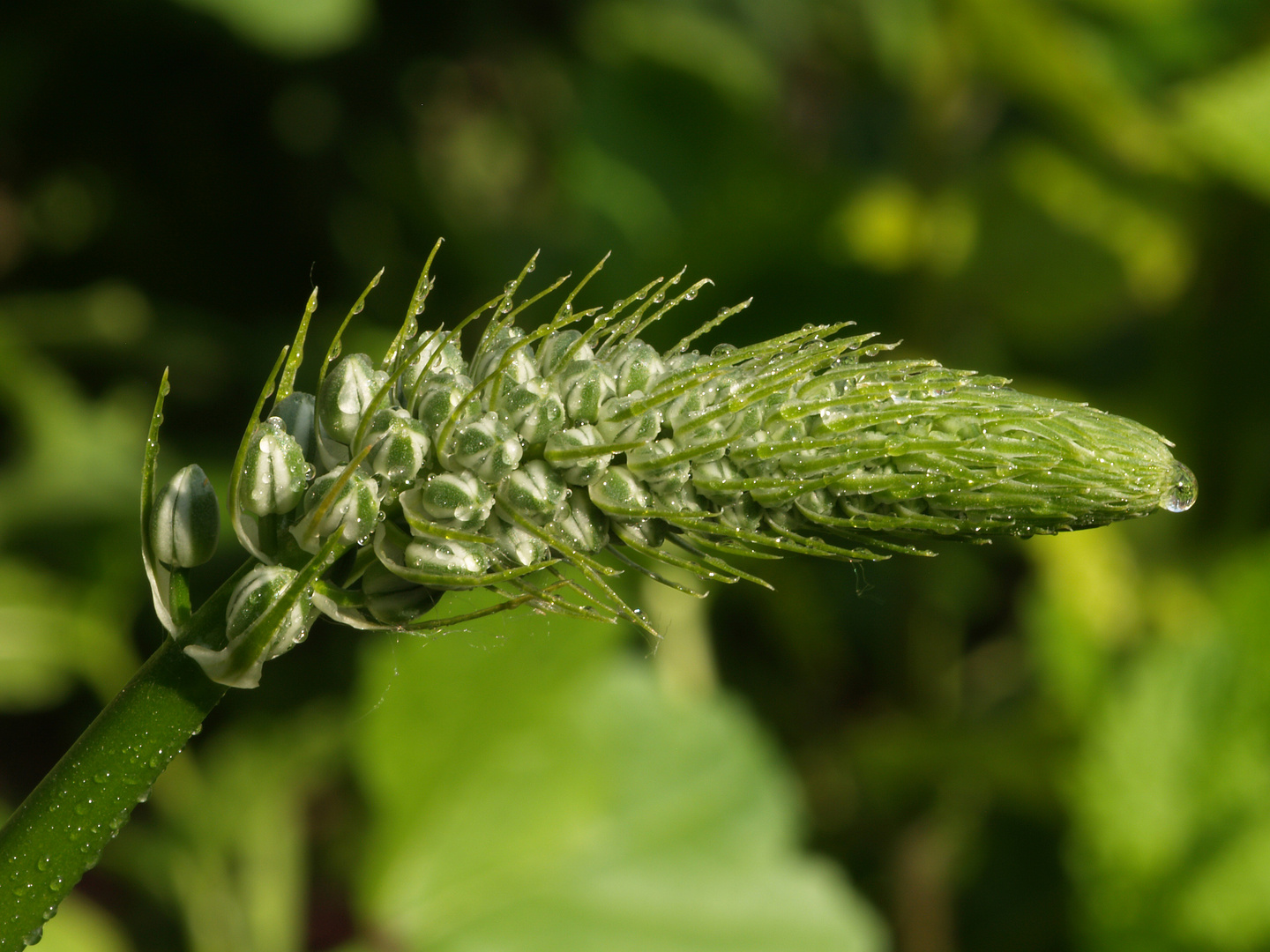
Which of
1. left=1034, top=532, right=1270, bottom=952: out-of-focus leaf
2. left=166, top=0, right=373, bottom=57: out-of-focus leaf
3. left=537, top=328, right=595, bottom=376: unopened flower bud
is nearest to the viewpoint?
left=537, top=328, right=595, bottom=376: unopened flower bud

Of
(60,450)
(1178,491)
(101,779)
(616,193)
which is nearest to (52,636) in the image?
(60,450)

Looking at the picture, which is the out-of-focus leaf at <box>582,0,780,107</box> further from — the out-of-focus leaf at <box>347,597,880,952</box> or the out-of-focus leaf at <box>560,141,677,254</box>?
the out-of-focus leaf at <box>347,597,880,952</box>

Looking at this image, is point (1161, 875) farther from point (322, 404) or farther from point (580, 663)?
point (322, 404)

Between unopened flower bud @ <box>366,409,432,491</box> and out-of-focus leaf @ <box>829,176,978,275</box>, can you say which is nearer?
unopened flower bud @ <box>366,409,432,491</box>

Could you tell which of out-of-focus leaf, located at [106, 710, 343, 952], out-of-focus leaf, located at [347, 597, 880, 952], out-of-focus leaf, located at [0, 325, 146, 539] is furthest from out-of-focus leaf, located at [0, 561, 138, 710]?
out-of-focus leaf, located at [347, 597, 880, 952]

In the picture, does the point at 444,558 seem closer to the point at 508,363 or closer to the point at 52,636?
the point at 508,363

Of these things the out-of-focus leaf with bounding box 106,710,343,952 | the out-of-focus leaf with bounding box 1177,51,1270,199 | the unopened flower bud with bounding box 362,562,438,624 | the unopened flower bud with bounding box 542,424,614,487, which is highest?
the out-of-focus leaf with bounding box 1177,51,1270,199

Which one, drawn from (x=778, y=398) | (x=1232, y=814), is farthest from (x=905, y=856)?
(x=778, y=398)
